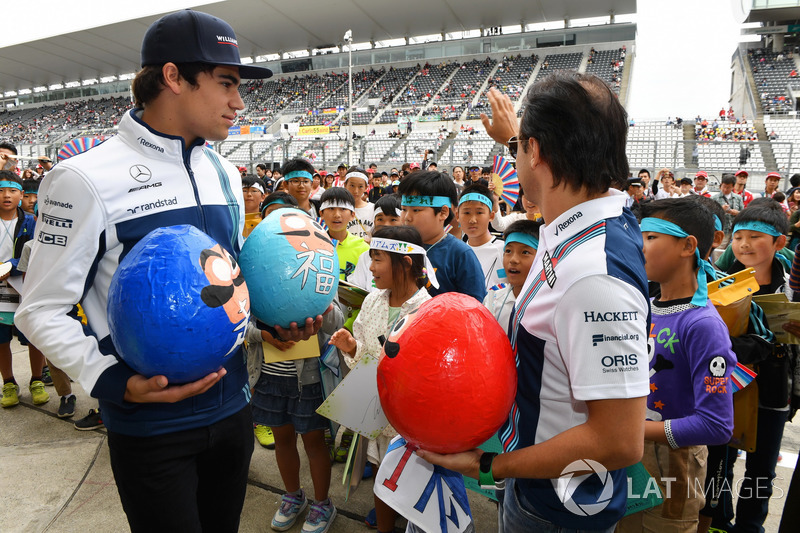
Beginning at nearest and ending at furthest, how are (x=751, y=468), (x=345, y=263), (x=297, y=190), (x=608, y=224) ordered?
1. (x=608, y=224)
2. (x=751, y=468)
3. (x=345, y=263)
4. (x=297, y=190)

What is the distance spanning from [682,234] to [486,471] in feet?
4.94

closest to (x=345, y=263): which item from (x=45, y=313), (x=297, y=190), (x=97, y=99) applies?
(x=297, y=190)

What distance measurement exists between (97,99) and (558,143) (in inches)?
2343

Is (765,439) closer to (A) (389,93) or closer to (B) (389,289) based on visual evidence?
(B) (389,289)

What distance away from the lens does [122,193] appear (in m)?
1.42

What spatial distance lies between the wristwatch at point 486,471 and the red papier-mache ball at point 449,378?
0.14ft

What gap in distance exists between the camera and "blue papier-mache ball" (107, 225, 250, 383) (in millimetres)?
1185

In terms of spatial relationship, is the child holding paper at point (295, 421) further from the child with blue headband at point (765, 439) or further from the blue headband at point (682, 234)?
the child with blue headband at point (765, 439)

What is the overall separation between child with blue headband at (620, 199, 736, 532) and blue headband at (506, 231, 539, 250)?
0.61 meters

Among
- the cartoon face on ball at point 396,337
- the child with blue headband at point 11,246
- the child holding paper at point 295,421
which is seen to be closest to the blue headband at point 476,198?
the child holding paper at point 295,421

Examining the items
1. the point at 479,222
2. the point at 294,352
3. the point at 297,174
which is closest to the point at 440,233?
the point at 479,222

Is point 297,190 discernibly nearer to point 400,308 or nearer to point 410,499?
point 400,308

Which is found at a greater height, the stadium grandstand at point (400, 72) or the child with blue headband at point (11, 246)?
the stadium grandstand at point (400, 72)

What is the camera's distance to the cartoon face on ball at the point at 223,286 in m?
1.25
